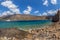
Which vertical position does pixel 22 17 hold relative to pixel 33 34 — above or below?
above

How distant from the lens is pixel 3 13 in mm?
3660

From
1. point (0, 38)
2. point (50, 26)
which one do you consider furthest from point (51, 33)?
point (0, 38)

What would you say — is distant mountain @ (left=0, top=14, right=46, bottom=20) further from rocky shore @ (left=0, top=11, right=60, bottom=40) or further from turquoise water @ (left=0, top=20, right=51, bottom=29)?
rocky shore @ (left=0, top=11, right=60, bottom=40)

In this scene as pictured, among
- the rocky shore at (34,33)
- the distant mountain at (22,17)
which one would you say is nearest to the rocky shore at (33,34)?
the rocky shore at (34,33)

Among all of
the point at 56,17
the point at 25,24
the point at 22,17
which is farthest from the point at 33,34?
the point at 56,17

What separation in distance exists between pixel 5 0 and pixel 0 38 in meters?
0.87

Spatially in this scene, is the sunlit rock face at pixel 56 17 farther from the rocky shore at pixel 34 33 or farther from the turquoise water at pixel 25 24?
the turquoise water at pixel 25 24

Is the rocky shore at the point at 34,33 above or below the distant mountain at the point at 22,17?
below

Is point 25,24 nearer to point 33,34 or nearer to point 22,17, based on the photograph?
point 22,17

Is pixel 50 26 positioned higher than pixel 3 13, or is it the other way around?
pixel 3 13

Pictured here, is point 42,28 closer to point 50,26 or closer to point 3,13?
point 50,26

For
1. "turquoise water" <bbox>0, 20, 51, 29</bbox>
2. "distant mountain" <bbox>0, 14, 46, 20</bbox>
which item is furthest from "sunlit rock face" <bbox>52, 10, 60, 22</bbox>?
"distant mountain" <bbox>0, 14, 46, 20</bbox>

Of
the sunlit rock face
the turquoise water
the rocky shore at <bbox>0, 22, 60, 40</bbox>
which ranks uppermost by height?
the sunlit rock face

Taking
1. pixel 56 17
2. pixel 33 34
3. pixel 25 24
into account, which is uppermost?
Answer: pixel 56 17
